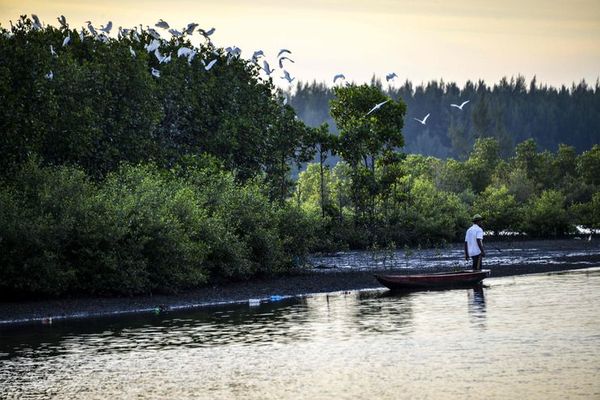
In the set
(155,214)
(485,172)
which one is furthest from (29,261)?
(485,172)

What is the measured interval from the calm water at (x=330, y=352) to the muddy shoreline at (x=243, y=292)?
181 cm

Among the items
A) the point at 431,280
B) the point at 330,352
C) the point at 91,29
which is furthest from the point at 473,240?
the point at 91,29

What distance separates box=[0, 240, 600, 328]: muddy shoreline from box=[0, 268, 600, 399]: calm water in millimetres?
1811

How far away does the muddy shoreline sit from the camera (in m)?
38.1

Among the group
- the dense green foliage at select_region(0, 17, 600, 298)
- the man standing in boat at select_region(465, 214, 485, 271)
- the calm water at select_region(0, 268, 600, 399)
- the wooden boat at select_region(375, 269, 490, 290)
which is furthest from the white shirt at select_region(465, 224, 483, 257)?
the dense green foliage at select_region(0, 17, 600, 298)

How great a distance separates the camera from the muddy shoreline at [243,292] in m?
38.1

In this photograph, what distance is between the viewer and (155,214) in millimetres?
42719

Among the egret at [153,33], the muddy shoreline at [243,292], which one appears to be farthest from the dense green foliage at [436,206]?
the egret at [153,33]

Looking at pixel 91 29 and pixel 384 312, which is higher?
pixel 91 29

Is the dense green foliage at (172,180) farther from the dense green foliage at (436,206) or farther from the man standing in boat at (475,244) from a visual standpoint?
the man standing in boat at (475,244)

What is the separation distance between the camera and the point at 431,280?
139 feet

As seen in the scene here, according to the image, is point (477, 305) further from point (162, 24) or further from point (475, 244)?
point (162, 24)

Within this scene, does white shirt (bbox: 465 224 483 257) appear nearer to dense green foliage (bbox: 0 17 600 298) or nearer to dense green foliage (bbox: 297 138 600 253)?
dense green foliage (bbox: 0 17 600 298)

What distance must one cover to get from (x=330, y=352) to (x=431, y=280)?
582 inches
